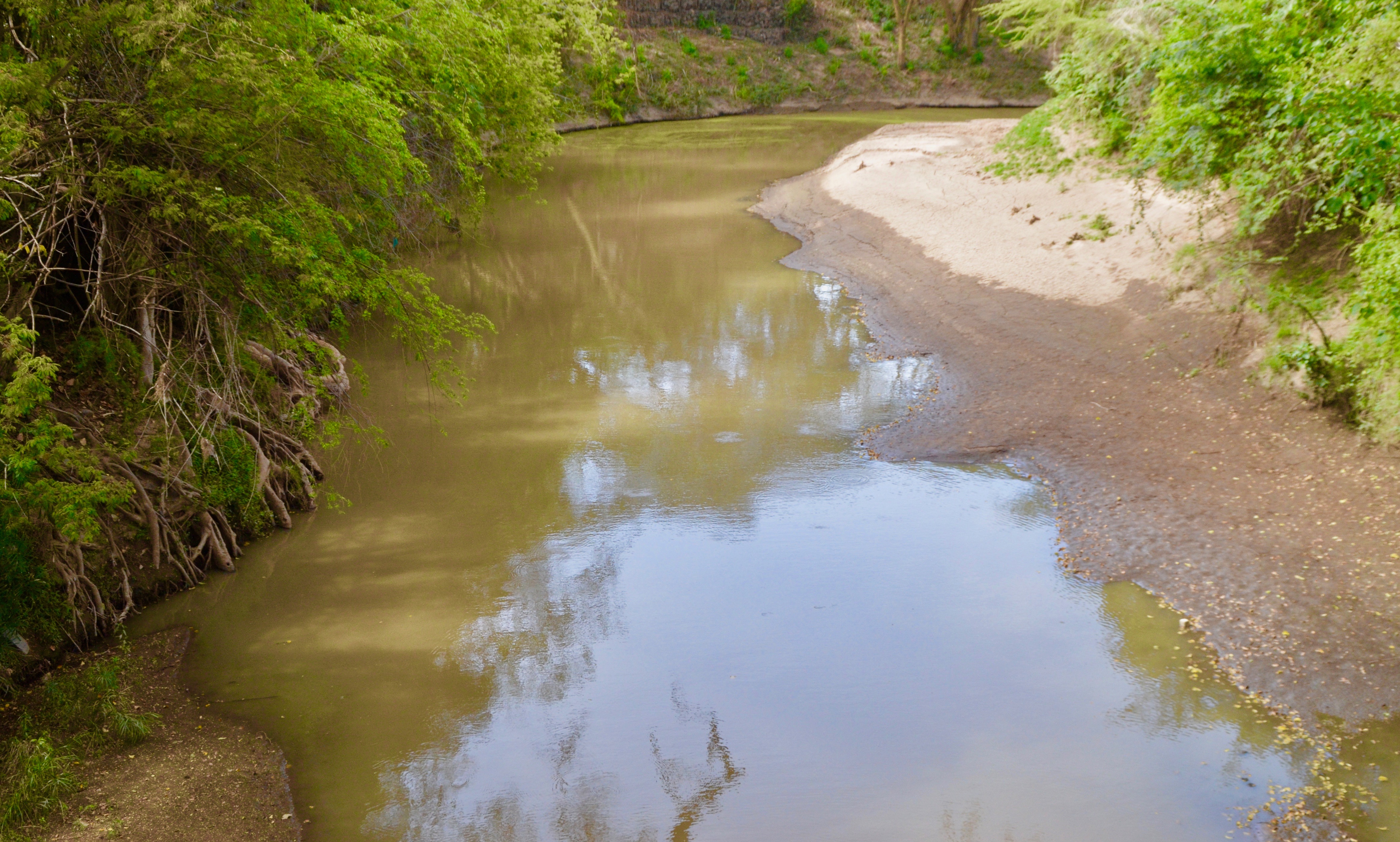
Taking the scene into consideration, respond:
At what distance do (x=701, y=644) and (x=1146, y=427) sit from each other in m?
5.64

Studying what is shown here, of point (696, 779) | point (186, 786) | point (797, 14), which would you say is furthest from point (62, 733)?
point (797, 14)

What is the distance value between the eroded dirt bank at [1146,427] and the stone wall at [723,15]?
112 feet

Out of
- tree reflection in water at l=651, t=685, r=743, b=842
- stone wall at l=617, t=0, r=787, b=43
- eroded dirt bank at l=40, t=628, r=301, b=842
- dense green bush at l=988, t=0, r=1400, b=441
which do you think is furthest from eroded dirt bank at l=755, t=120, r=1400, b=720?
stone wall at l=617, t=0, r=787, b=43

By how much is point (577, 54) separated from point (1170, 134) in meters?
25.4

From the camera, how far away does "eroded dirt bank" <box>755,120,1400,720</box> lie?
7148 millimetres

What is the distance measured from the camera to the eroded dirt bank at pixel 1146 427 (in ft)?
23.5

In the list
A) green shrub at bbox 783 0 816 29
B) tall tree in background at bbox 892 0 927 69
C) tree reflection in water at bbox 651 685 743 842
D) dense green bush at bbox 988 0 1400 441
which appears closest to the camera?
tree reflection in water at bbox 651 685 743 842

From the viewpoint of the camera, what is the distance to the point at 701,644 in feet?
25.1

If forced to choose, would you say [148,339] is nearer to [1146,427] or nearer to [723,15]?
[1146,427]

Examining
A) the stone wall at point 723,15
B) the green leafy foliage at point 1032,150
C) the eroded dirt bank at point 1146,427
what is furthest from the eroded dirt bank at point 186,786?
the stone wall at point 723,15

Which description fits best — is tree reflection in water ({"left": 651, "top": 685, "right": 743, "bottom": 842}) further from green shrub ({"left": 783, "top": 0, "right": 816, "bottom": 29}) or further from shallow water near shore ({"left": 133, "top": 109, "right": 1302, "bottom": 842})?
green shrub ({"left": 783, "top": 0, "right": 816, "bottom": 29})

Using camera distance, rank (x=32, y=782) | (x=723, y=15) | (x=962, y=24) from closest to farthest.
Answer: (x=32, y=782), (x=962, y=24), (x=723, y=15)

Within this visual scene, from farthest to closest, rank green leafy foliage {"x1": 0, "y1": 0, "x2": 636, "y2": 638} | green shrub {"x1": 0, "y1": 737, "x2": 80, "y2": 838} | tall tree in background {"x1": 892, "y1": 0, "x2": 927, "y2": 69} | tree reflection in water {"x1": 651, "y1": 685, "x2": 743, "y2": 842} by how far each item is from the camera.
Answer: tall tree in background {"x1": 892, "y1": 0, "x2": 927, "y2": 69} < green leafy foliage {"x1": 0, "y1": 0, "x2": 636, "y2": 638} < tree reflection in water {"x1": 651, "y1": 685, "x2": 743, "y2": 842} < green shrub {"x1": 0, "y1": 737, "x2": 80, "y2": 838}

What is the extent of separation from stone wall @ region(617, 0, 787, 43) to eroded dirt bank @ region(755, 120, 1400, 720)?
1344 inches
